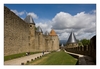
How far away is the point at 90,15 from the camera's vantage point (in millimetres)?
9453

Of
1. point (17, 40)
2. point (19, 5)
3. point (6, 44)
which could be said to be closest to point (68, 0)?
point (19, 5)

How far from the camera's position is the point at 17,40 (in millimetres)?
17641

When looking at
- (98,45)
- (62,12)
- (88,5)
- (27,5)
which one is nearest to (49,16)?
(62,12)

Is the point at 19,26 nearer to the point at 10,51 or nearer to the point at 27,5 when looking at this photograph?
the point at 10,51

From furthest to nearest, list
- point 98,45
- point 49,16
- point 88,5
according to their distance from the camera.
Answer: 1. point 49,16
2. point 88,5
3. point 98,45

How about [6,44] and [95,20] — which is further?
[6,44]

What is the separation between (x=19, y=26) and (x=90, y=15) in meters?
11.0

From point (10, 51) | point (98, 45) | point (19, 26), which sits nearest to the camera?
point (98, 45)

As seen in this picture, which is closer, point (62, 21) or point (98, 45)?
point (98, 45)

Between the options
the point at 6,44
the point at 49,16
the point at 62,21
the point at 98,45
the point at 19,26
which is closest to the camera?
the point at 98,45

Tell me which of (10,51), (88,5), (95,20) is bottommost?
(10,51)

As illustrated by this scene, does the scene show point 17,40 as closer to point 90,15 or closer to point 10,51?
point 10,51

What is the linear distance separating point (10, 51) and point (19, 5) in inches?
270

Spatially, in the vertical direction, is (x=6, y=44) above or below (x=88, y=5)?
below
